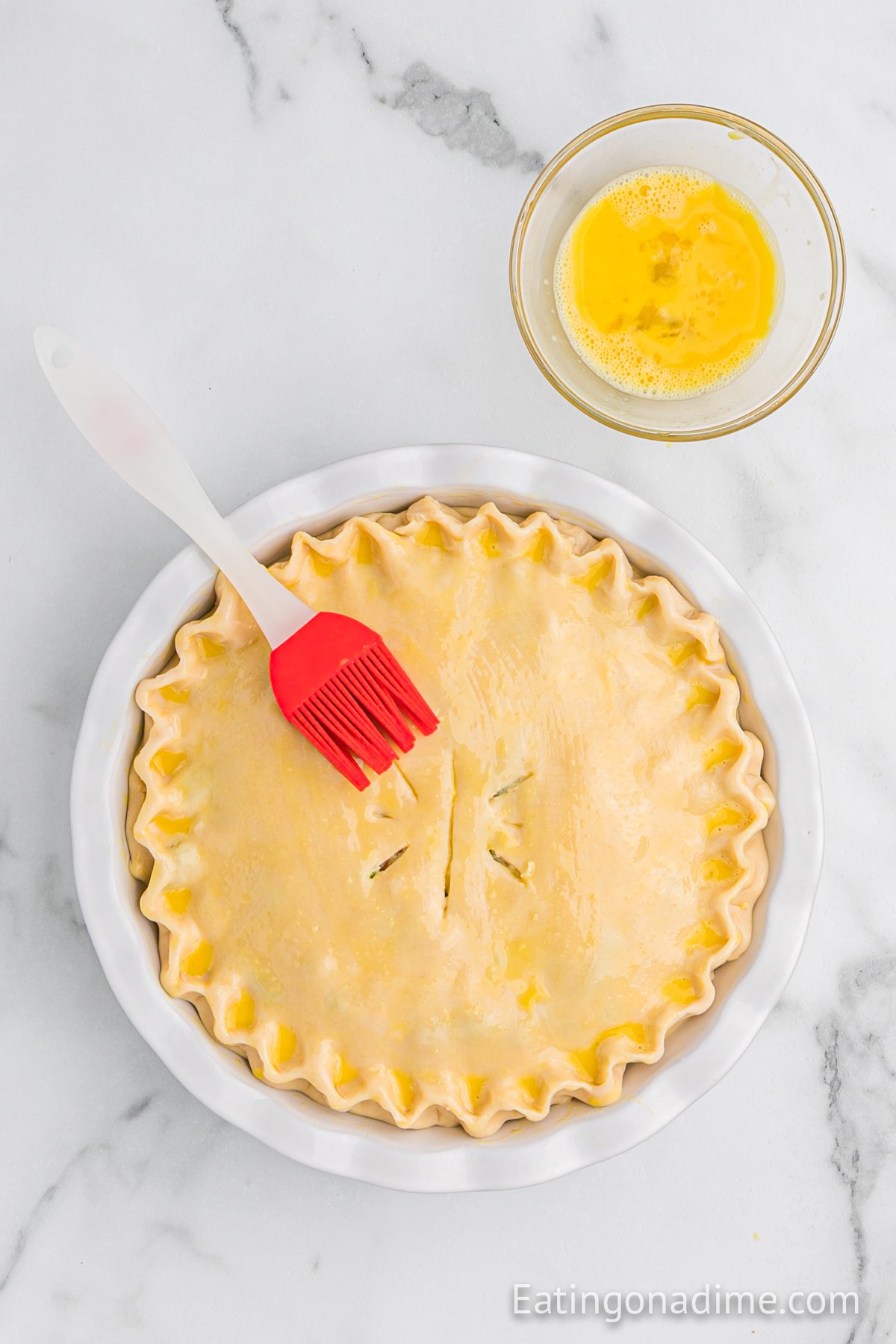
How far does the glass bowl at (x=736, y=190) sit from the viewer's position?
1683 millimetres

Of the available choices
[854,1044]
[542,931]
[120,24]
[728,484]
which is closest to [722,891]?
[542,931]

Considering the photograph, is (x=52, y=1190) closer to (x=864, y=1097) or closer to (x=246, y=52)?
(x=864, y=1097)

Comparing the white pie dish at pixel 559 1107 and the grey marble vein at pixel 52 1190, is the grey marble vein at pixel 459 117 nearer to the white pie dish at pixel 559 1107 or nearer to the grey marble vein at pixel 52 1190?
the white pie dish at pixel 559 1107

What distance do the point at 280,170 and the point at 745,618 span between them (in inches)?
41.0

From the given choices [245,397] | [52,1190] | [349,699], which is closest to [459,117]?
[245,397]

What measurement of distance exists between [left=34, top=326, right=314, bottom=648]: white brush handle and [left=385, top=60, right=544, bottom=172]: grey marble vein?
0.70 meters

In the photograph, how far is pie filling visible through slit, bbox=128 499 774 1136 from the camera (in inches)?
57.7

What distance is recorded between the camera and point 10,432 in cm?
181

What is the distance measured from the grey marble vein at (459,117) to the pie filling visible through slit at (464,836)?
67 cm

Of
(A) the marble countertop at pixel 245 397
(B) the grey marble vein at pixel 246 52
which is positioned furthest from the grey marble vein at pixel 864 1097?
(B) the grey marble vein at pixel 246 52

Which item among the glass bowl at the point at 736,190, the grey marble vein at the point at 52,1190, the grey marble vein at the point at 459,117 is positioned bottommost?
the grey marble vein at the point at 52,1190

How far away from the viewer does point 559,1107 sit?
160 centimetres

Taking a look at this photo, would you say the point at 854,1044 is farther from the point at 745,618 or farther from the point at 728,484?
the point at 728,484

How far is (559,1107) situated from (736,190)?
141cm
